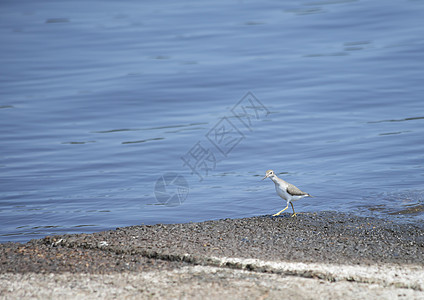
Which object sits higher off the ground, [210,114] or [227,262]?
[227,262]

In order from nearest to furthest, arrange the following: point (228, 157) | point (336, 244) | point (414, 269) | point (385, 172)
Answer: point (414, 269)
point (336, 244)
point (385, 172)
point (228, 157)

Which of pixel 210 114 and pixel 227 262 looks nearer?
pixel 227 262

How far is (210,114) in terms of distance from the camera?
1841 cm

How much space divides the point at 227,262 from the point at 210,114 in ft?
37.1

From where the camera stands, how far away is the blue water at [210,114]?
38.8 ft

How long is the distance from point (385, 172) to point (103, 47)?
18.2m

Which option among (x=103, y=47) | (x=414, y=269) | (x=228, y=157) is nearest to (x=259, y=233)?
(x=414, y=269)

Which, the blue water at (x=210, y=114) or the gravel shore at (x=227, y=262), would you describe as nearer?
the gravel shore at (x=227, y=262)

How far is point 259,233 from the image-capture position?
29.0ft

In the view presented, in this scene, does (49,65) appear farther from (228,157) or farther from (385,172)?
(385,172)

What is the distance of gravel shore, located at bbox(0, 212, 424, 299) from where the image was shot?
6500mm

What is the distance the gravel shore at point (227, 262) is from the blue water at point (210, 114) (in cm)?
174

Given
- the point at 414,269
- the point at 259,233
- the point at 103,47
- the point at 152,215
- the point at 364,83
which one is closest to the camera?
the point at 414,269

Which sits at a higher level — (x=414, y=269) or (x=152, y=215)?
(x=414, y=269)
